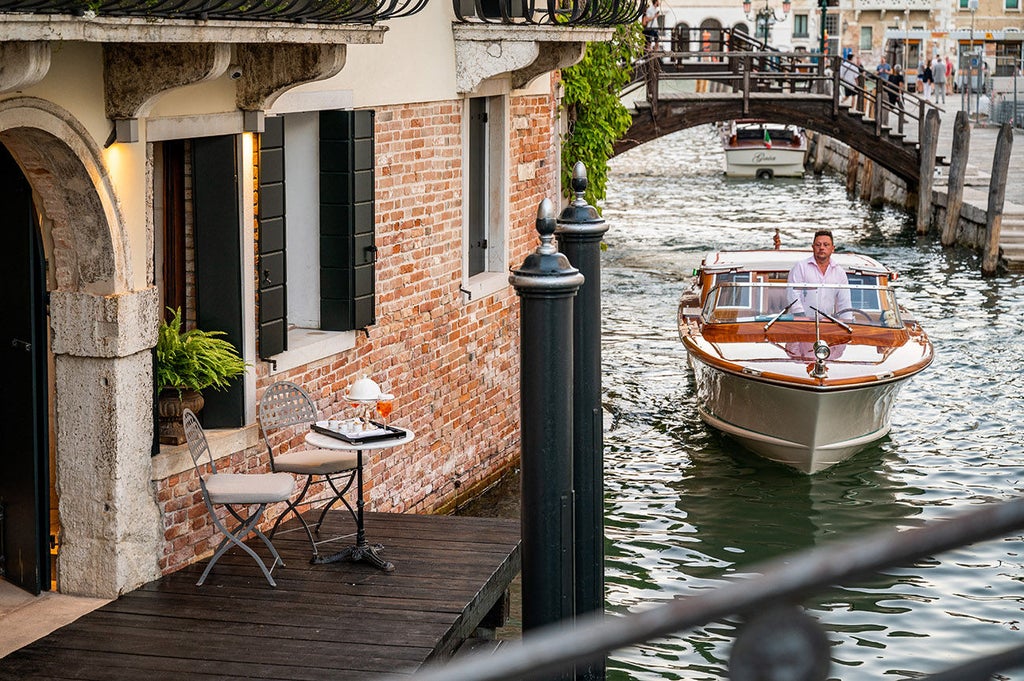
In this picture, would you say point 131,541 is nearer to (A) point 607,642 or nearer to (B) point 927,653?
(B) point 927,653

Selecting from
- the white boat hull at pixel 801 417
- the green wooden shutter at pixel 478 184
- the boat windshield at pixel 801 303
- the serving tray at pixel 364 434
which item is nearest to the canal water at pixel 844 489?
the white boat hull at pixel 801 417

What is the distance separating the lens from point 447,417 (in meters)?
9.81

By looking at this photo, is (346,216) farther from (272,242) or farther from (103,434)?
(103,434)

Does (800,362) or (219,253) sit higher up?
(219,253)

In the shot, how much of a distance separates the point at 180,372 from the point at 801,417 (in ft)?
17.9

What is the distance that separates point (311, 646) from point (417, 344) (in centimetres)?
365

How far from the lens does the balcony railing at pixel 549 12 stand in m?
9.51

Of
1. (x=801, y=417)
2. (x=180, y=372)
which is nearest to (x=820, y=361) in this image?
(x=801, y=417)

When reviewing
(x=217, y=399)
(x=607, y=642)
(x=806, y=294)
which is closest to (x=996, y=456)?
(x=806, y=294)

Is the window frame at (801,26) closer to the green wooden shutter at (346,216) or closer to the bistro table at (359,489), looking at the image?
the green wooden shutter at (346,216)

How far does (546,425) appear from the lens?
444cm

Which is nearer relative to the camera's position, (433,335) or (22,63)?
(22,63)

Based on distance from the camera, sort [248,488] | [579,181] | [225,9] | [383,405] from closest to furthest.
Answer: [579,181]
[225,9]
[248,488]
[383,405]

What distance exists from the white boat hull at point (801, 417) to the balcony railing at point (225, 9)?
4.74m
